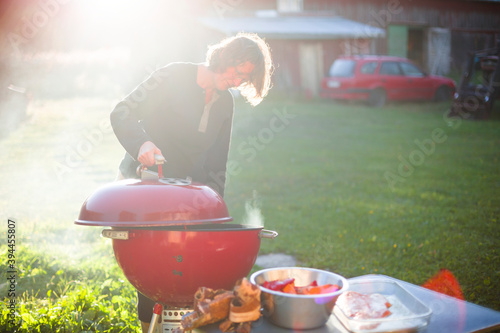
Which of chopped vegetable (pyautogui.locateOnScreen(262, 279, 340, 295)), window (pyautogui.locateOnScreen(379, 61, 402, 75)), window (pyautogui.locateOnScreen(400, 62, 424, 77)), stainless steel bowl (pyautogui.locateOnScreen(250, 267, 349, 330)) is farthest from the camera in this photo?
window (pyautogui.locateOnScreen(400, 62, 424, 77))

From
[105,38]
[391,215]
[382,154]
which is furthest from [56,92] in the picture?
[391,215]

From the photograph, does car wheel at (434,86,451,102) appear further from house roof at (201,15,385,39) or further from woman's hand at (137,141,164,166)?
woman's hand at (137,141,164,166)

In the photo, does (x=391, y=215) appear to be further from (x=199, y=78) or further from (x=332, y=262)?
(x=199, y=78)

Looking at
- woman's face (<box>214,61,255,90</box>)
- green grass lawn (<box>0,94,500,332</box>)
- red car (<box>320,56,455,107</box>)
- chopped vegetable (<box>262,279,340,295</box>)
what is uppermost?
red car (<box>320,56,455,107</box>)

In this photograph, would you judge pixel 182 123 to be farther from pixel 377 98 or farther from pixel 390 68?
pixel 390 68

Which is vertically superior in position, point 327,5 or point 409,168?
point 327,5

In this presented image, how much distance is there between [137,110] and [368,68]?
15.6 metres

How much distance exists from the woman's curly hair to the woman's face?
0.02 metres

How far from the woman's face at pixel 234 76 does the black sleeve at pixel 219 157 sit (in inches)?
14.0

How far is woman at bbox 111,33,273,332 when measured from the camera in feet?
9.09

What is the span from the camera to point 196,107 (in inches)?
120

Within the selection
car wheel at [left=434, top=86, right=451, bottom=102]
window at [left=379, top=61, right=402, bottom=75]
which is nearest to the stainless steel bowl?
window at [left=379, top=61, right=402, bottom=75]

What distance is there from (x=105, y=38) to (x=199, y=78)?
A: 1931cm

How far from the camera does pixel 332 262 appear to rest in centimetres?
485
